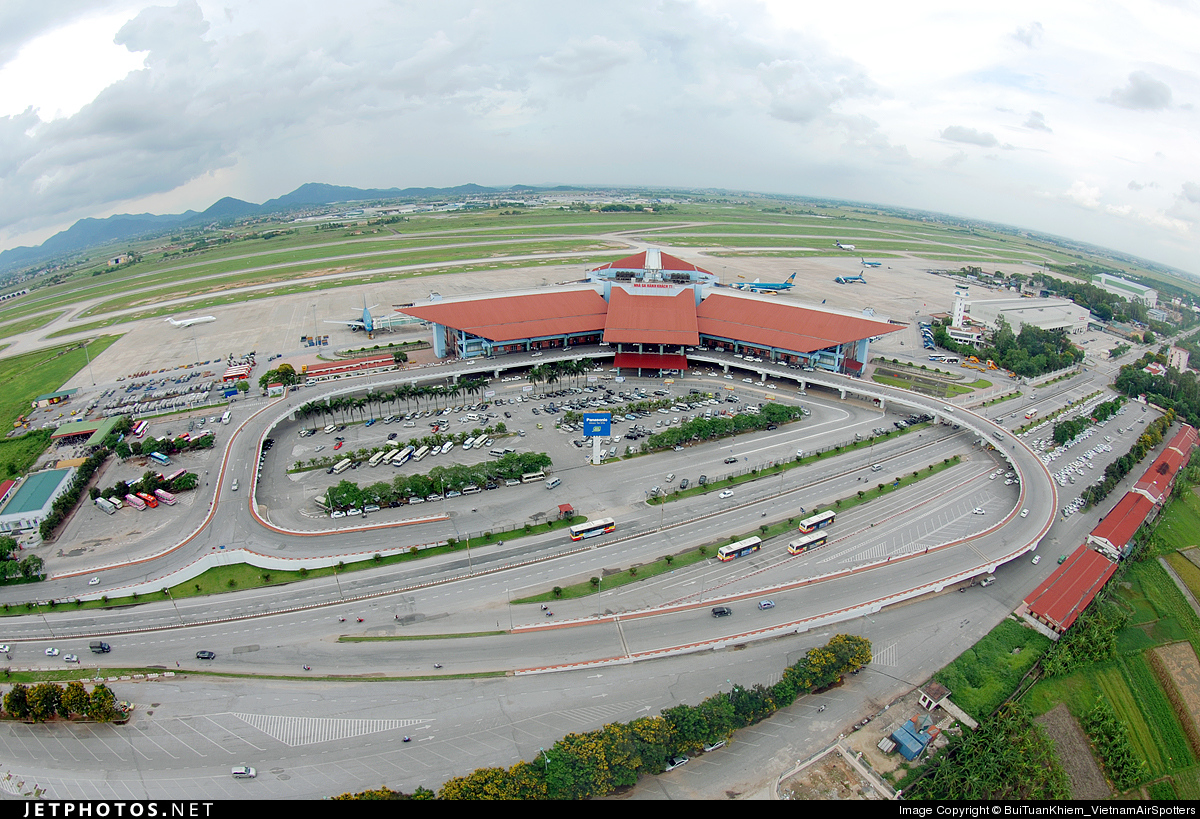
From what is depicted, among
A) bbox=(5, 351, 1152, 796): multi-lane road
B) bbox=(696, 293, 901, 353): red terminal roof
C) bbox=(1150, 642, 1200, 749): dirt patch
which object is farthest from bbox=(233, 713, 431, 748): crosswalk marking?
bbox=(696, 293, 901, 353): red terminal roof

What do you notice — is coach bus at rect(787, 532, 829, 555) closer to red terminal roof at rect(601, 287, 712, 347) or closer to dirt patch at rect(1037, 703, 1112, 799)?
dirt patch at rect(1037, 703, 1112, 799)

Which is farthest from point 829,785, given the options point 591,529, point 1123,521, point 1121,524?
point 1123,521

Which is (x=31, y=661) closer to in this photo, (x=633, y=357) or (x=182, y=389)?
(x=182, y=389)

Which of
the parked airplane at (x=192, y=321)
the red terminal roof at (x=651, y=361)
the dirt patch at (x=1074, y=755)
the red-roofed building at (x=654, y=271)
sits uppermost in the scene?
the red-roofed building at (x=654, y=271)


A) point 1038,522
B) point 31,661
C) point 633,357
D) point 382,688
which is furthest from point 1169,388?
point 31,661

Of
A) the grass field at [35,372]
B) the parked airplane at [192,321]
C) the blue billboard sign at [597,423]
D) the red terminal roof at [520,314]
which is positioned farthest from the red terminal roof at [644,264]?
the grass field at [35,372]

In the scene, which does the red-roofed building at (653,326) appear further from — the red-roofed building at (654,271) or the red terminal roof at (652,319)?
the red-roofed building at (654,271)
